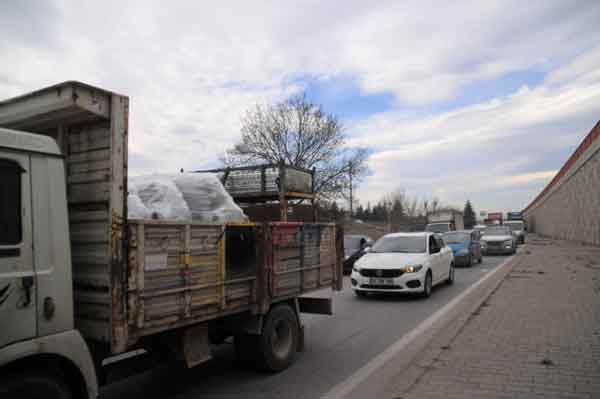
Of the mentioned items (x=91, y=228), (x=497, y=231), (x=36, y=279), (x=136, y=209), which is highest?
(x=136, y=209)

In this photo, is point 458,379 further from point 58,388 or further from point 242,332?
point 58,388

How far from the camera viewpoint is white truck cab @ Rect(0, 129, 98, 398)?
282 centimetres

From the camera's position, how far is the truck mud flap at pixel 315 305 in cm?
641

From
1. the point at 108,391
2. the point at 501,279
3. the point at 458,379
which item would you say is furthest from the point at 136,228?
the point at 501,279

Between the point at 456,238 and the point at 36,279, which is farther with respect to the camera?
the point at 456,238

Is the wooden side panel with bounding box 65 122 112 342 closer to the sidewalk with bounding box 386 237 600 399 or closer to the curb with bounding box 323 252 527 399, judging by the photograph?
the curb with bounding box 323 252 527 399

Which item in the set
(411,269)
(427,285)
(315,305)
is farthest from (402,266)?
(315,305)

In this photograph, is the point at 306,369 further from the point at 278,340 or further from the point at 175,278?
the point at 175,278

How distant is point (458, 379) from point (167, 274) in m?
3.25

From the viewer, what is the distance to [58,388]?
117 inches

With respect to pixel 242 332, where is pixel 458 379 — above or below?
below

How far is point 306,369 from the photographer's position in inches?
217

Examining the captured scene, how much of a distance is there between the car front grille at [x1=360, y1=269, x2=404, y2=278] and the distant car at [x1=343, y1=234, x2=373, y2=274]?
19.1 feet

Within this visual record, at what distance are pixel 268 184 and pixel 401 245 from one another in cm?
653
